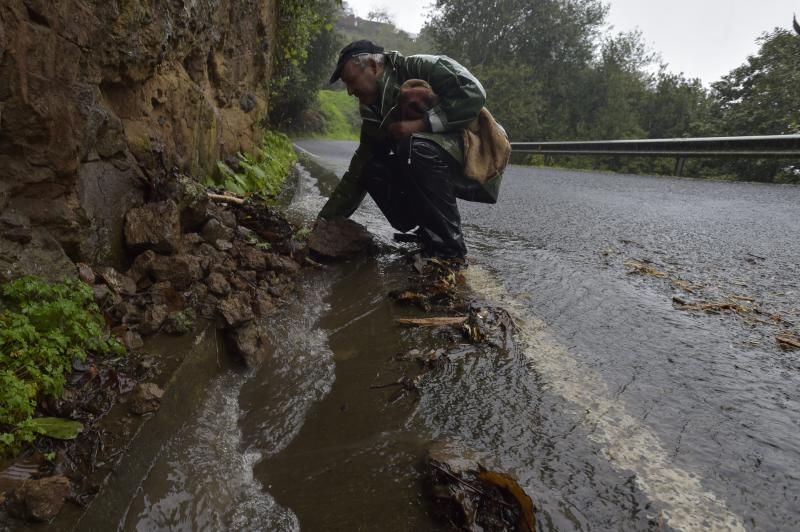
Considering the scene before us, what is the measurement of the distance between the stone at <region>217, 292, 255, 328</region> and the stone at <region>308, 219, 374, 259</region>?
1069 mm

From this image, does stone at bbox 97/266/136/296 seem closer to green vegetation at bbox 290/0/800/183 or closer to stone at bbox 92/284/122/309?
stone at bbox 92/284/122/309

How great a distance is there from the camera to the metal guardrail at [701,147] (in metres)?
6.60

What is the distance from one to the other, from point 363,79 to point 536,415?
2.52 meters

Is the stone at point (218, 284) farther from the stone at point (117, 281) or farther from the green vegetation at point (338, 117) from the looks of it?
the green vegetation at point (338, 117)

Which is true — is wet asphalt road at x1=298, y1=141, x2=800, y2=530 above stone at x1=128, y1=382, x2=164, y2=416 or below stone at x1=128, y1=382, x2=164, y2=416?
above

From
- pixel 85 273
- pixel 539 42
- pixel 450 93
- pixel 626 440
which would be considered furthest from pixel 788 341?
pixel 539 42

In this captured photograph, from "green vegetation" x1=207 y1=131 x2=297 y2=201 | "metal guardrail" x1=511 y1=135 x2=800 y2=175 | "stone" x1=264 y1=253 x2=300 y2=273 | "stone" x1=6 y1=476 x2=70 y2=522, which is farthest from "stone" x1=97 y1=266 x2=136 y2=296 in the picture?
"metal guardrail" x1=511 y1=135 x2=800 y2=175

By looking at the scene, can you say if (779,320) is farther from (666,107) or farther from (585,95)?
(585,95)

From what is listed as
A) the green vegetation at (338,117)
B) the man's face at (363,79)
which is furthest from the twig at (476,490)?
the green vegetation at (338,117)

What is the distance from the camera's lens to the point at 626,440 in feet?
4.95

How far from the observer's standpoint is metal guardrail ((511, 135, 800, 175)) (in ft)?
21.6

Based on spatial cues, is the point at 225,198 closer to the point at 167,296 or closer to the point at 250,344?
the point at 167,296

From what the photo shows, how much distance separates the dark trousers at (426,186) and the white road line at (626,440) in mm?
1233

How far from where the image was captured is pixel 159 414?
5.48 ft
